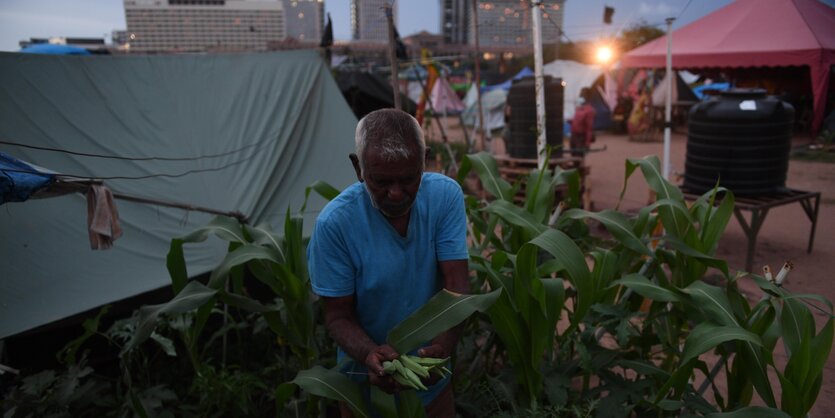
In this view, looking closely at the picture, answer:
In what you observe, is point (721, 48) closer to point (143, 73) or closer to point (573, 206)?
point (573, 206)

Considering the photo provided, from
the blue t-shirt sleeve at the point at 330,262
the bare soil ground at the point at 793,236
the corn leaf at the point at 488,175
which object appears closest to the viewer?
the blue t-shirt sleeve at the point at 330,262

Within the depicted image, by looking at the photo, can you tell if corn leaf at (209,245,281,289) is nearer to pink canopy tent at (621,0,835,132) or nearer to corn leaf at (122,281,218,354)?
corn leaf at (122,281,218,354)

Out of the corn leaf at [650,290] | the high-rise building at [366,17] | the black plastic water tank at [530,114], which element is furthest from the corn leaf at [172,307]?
the black plastic water tank at [530,114]

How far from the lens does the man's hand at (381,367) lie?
1.31 meters

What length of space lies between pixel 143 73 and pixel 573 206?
13.4 ft

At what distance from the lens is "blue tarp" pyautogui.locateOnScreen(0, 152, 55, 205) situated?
1879 millimetres

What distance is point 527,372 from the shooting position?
1945 millimetres

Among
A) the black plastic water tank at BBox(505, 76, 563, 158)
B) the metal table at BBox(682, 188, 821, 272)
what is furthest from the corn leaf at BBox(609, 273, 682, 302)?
the black plastic water tank at BBox(505, 76, 563, 158)

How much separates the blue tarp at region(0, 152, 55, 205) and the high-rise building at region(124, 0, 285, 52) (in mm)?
70209

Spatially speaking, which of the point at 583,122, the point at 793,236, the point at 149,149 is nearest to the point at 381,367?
the point at 149,149

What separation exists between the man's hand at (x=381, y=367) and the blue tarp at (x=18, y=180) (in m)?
1.55

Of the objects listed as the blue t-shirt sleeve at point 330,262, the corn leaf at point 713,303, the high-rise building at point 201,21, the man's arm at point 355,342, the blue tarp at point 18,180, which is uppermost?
the high-rise building at point 201,21

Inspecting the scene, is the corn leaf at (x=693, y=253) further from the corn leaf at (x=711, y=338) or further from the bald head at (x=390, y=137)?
the bald head at (x=390, y=137)

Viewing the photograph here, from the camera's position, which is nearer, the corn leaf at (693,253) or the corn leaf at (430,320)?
the corn leaf at (430,320)
